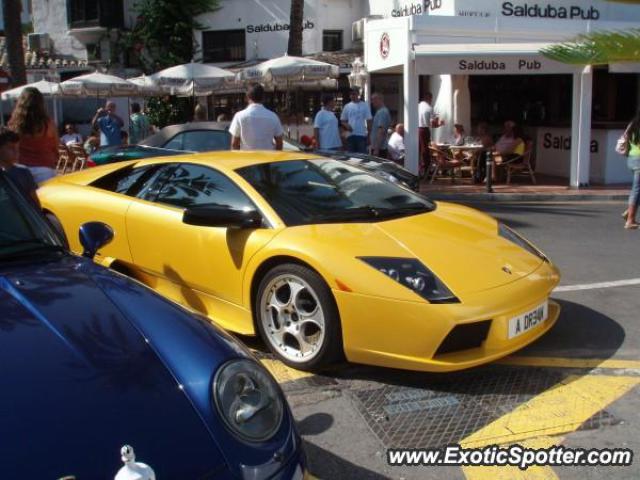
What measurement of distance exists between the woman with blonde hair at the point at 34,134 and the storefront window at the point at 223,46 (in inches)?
727

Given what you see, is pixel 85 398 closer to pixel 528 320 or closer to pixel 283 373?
pixel 283 373

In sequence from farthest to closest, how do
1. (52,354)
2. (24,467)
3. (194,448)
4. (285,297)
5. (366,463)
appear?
(285,297)
(366,463)
(52,354)
(194,448)
(24,467)

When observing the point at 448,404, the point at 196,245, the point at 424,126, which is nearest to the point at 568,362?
the point at 448,404

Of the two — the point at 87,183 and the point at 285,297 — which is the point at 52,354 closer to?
the point at 285,297

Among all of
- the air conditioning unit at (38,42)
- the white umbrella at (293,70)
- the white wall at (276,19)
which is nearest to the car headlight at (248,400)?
the white umbrella at (293,70)

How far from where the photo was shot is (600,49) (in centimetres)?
730

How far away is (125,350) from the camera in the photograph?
7.52ft

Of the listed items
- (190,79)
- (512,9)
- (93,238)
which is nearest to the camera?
(93,238)

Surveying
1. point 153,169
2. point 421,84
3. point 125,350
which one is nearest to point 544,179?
point 421,84

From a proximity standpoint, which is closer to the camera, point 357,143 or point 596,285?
point 596,285

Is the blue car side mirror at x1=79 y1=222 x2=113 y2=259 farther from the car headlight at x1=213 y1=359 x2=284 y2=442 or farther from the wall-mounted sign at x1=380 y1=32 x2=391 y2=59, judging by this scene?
the wall-mounted sign at x1=380 y1=32 x2=391 y2=59

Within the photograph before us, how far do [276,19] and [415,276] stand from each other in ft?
70.7

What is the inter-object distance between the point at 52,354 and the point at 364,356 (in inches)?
82.3

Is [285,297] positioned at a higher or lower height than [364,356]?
higher
